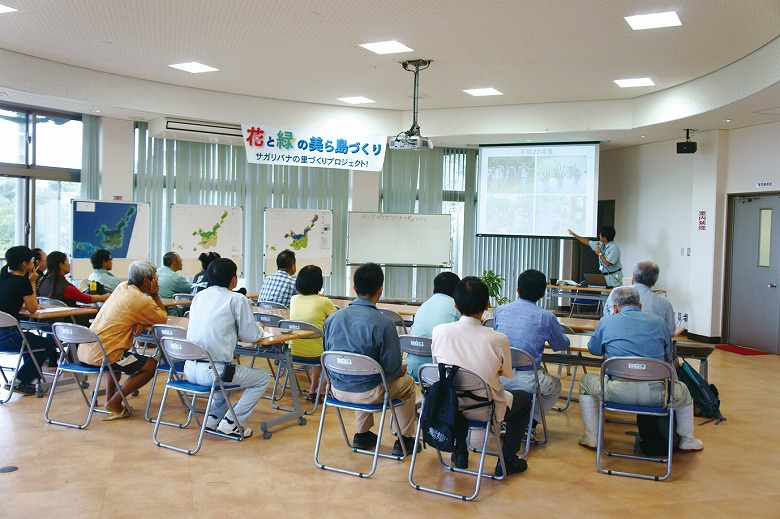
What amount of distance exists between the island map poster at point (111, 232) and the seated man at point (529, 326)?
6341mm

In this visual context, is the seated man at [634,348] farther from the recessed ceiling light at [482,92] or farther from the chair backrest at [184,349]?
the recessed ceiling light at [482,92]

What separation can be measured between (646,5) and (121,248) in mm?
6977

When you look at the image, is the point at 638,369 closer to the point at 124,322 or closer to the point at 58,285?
the point at 124,322

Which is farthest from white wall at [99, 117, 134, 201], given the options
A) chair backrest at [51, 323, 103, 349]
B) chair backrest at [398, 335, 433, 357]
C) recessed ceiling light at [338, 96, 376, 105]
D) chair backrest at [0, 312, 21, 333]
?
chair backrest at [398, 335, 433, 357]

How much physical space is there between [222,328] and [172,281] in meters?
3.23

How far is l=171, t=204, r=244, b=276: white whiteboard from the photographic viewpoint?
9.53 metres

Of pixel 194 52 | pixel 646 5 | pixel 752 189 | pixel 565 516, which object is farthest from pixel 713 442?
pixel 194 52

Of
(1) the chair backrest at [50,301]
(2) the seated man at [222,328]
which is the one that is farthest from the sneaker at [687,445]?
(1) the chair backrest at [50,301]

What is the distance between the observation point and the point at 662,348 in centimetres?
418

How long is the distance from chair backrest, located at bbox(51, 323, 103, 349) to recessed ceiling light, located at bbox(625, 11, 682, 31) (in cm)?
481

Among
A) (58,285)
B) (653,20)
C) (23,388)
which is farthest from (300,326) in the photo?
(653,20)

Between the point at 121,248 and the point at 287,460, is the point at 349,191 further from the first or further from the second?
the point at 287,460

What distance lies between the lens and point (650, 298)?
5.16 meters

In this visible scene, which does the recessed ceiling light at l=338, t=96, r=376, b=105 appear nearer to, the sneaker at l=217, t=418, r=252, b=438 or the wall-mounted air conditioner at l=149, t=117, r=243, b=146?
the wall-mounted air conditioner at l=149, t=117, r=243, b=146
